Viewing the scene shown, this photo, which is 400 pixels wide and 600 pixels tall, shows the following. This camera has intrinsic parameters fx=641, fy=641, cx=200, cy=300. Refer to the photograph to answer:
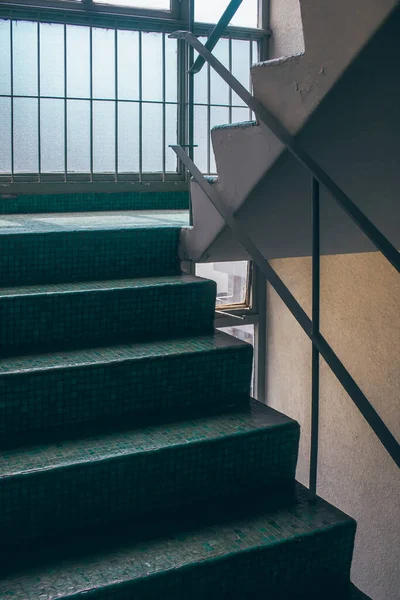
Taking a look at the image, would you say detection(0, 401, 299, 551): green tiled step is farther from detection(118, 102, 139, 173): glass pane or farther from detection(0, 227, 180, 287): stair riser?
detection(118, 102, 139, 173): glass pane

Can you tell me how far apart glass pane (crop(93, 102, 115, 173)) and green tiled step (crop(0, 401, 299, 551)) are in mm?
2788

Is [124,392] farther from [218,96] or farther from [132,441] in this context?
[218,96]

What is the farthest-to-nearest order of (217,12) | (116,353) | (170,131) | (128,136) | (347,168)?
(217,12)
(170,131)
(128,136)
(116,353)
(347,168)

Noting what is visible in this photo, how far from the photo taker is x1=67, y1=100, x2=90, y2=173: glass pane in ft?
13.4

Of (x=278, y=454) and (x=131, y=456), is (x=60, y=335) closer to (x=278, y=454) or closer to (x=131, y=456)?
(x=131, y=456)

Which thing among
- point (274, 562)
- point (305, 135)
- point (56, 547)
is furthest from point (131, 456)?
point (305, 135)

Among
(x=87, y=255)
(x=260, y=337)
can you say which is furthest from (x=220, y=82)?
(x=87, y=255)

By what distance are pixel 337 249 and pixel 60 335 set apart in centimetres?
115

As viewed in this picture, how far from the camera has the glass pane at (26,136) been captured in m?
3.96

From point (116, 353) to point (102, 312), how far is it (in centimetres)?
19

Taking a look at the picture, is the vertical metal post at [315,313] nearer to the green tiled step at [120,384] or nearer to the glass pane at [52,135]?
the green tiled step at [120,384]

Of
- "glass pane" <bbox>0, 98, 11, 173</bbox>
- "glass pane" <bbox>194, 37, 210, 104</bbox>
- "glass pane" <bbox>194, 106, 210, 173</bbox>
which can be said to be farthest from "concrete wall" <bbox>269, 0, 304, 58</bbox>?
"glass pane" <bbox>0, 98, 11, 173</bbox>

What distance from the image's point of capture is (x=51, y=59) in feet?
13.0

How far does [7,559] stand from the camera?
4.63 ft
